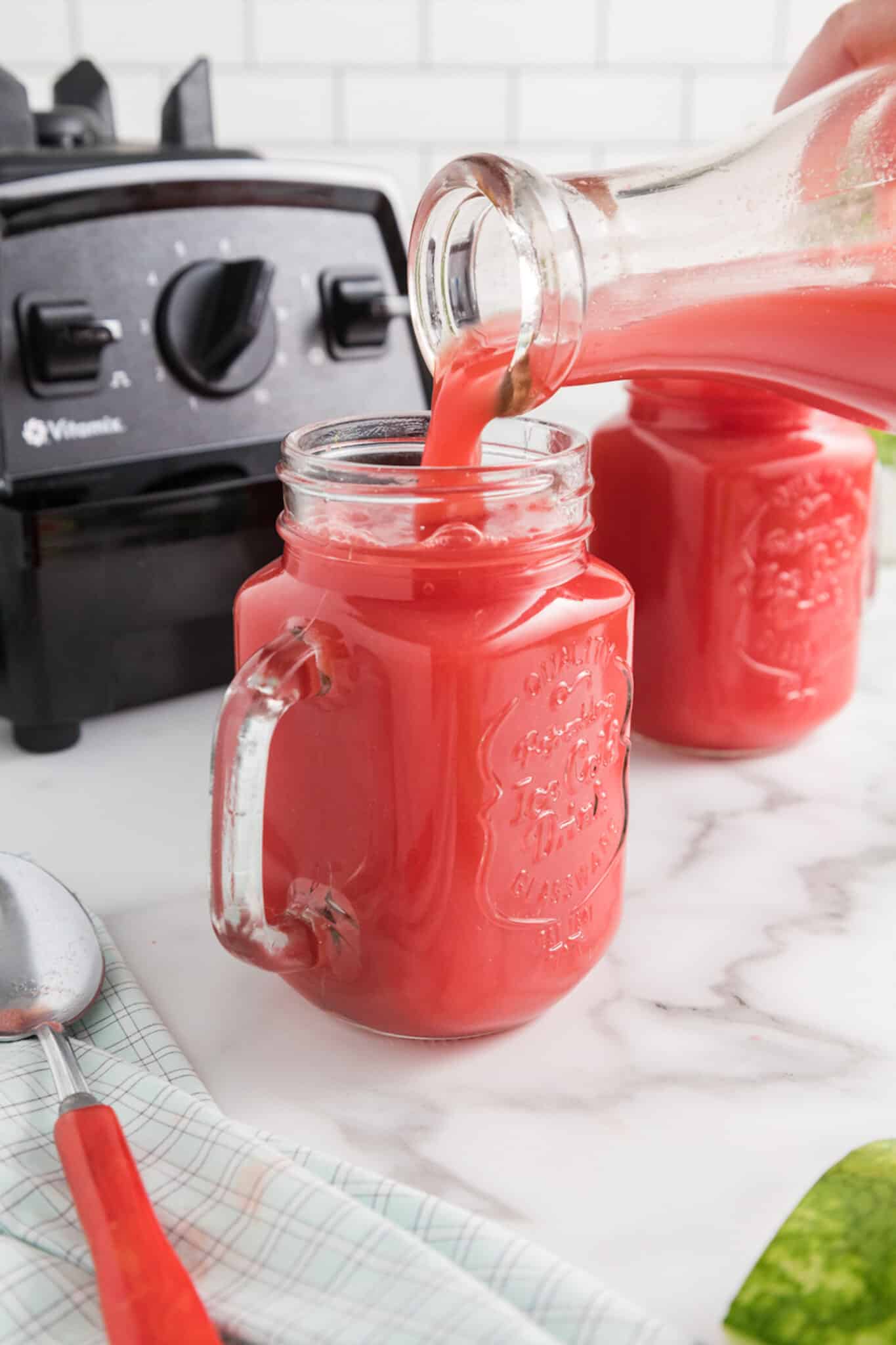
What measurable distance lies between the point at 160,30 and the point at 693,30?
1.75 feet

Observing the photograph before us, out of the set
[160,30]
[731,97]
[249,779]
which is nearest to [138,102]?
[160,30]

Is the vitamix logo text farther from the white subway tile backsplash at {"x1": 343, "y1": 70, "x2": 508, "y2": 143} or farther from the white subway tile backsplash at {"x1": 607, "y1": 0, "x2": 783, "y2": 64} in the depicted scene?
the white subway tile backsplash at {"x1": 607, "y1": 0, "x2": 783, "y2": 64}

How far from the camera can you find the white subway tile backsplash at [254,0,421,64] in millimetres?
1233

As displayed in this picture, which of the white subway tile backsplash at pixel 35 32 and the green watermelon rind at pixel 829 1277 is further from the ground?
the white subway tile backsplash at pixel 35 32

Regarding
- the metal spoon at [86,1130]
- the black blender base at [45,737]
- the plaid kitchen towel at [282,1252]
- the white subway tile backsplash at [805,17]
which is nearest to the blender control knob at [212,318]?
the black blender base at [45,737]

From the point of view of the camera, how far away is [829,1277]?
14.3 inches

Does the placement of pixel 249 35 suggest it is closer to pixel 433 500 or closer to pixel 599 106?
pixel 599 106

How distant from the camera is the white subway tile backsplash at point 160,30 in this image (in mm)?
1204

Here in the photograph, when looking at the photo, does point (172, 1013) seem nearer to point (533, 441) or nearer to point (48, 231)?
point (533, 441)

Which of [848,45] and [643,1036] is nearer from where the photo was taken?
[643,1036]

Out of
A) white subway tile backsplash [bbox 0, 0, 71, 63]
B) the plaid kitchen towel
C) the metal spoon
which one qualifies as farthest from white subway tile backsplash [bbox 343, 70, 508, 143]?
the plaid kitchen towel

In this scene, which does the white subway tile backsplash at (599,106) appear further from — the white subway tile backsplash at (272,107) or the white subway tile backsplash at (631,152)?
the white subway tile backsplash at (272,107)

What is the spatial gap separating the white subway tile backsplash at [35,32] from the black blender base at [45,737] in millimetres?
763

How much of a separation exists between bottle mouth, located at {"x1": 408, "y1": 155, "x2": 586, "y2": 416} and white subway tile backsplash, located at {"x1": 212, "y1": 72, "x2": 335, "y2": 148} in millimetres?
861
